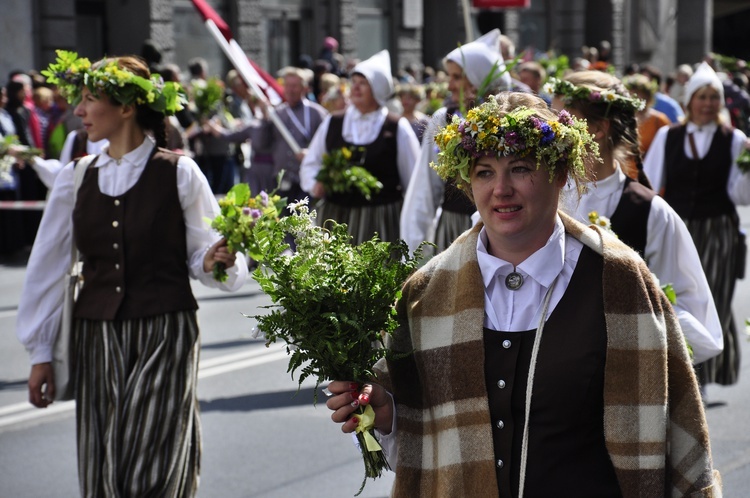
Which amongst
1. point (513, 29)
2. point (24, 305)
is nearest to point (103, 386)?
point (24, 305)

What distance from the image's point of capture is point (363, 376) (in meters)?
3.25

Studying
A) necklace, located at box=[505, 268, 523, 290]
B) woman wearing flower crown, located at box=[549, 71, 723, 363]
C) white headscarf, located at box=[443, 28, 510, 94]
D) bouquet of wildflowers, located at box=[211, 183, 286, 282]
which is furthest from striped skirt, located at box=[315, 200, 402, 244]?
necklace, located at box=[505, 268, 523, 290]

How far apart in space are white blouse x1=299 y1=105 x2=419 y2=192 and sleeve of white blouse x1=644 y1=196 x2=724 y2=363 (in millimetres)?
4551

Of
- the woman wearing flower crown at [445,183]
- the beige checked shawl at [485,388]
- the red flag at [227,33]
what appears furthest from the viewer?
the red flag at [227,33]

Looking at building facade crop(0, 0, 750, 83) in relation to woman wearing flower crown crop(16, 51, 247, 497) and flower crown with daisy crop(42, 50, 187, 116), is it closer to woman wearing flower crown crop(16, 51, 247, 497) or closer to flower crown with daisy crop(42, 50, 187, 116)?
flower crown with daisy crop(42, 50, 187, 116)

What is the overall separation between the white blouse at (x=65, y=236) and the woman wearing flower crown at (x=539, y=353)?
211 centimetres

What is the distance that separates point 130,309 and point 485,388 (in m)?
2.33

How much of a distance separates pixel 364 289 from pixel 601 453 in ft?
2.30

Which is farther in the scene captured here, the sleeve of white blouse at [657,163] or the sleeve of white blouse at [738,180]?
the sleeve of white blouse at [657,163]

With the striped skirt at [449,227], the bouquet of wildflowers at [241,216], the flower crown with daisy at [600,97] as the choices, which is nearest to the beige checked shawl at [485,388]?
the bouquet of wildflowers at [241,216]

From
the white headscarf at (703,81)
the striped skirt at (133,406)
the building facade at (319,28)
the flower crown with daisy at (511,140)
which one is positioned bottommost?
the striped skirt at (133,406)

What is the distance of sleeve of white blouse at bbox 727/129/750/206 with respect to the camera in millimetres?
8227

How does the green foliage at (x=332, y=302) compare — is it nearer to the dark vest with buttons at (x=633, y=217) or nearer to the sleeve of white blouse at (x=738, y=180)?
the dark vest with buttons at (x=633, y=217)

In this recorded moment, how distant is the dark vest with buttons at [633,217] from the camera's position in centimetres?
477
